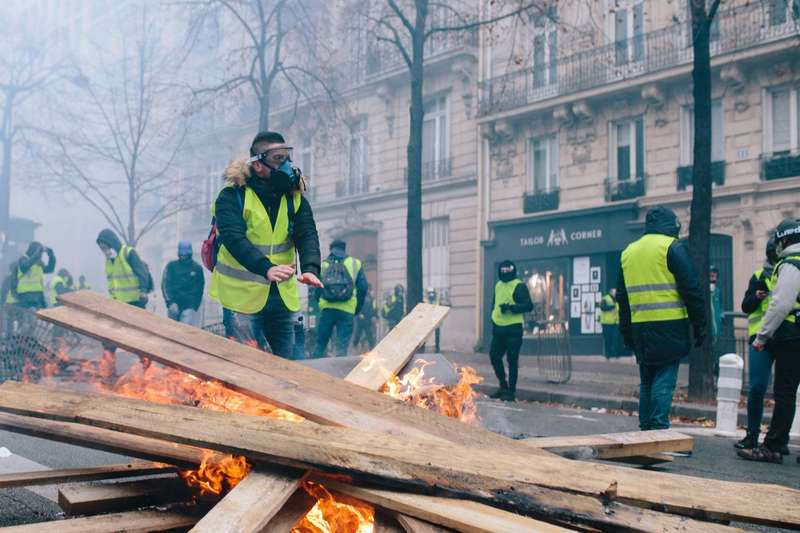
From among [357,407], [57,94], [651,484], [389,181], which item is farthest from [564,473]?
[57,94]

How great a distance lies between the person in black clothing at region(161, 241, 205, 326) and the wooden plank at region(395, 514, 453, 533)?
30.0ft

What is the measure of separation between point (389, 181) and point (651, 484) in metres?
24.1

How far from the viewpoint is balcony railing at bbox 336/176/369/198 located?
2734cm

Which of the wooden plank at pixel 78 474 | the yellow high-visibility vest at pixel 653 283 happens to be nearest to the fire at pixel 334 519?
the wooden plank at pixel 78 474

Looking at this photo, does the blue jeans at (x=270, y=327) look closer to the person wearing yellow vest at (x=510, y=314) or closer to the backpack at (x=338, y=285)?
the backpack at (x=338, y=285)

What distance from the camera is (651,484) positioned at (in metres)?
2.49

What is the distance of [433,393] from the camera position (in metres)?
4.04

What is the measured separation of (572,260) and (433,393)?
17247mm

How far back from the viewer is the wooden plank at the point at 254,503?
86.4 inches

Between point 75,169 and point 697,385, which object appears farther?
point 75,169

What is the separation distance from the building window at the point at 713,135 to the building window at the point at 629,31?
6.36ft

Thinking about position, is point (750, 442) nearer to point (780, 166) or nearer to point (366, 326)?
point (780, 166)

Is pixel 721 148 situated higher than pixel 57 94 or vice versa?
pixel 57 94

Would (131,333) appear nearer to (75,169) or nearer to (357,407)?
(357,407)
